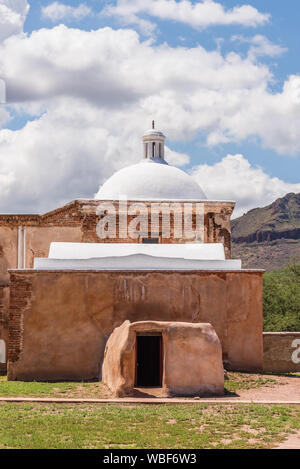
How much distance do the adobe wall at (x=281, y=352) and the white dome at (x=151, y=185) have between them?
666 cm

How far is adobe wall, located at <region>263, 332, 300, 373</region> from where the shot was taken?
1869 cm

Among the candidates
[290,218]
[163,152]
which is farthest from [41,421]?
[290,218]

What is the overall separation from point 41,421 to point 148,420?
1.75 meters

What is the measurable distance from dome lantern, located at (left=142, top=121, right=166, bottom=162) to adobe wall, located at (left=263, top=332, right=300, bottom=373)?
32.8 feet

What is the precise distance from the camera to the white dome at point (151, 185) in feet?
74.2

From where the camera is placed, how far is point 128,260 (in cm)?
1572

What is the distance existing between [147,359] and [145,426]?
194 inches

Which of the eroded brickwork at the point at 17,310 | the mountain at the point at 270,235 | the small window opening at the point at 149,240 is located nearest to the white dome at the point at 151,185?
the small window opening at the point at 149,240

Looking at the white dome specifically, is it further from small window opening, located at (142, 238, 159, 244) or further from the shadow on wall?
the shadow on wall

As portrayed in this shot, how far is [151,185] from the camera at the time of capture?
22.8 metres

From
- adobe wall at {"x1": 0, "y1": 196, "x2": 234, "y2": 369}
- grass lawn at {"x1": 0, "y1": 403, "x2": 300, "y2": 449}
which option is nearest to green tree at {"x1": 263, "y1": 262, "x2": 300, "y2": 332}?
adobe wall at {"x1": 0, "y1": 196, "x2": 234, "y2": 369}

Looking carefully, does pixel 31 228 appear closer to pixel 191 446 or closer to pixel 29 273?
pixel 29 273

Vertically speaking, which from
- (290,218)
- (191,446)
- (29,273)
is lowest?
(191,446)

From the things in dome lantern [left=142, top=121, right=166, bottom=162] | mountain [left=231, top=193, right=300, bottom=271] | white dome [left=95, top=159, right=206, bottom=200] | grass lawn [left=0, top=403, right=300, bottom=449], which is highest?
mountain [left=231, top=193, right=300, bottom=271]
